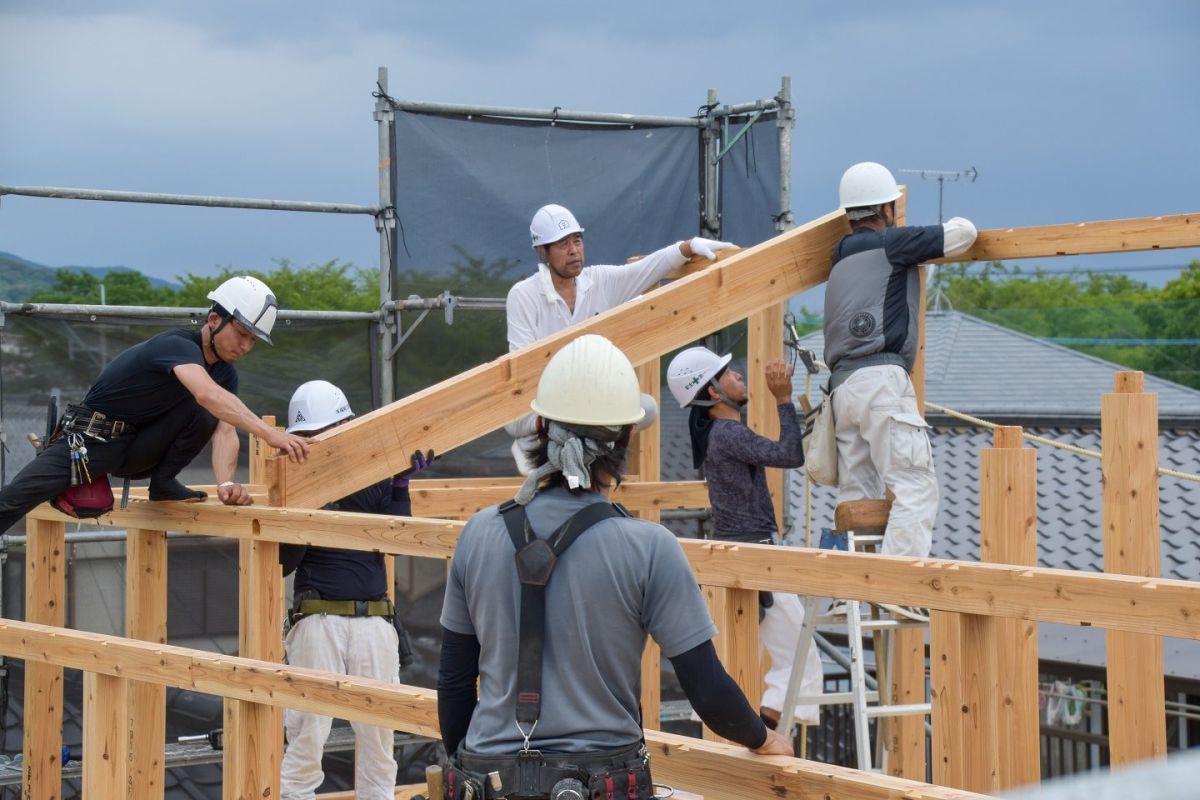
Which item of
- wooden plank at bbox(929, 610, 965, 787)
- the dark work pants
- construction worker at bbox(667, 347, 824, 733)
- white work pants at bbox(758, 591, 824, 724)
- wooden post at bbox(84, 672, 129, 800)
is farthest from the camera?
white work pants at bbox(758, 591, 824, 724)

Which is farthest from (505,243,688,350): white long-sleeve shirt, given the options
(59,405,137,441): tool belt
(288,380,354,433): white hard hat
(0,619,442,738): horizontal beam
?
(0,619,442,738): horizontal beam

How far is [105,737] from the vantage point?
4551 millimetres

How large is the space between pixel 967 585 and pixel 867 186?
302cm

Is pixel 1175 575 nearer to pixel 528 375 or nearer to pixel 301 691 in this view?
pixel 528 375

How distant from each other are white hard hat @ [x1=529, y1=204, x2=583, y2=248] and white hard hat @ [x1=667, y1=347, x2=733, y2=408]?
85cm

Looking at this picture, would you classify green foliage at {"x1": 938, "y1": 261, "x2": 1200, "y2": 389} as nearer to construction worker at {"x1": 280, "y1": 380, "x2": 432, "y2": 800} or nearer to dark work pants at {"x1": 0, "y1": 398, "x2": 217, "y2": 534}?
construction worker at {"x1": 280, "y1": 380, "x2": 432, "y2": 800}

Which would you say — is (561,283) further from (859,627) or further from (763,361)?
(859,627)

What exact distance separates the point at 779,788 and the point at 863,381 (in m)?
2.94

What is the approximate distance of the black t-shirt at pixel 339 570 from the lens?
6025mm

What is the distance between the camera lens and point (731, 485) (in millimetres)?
6359

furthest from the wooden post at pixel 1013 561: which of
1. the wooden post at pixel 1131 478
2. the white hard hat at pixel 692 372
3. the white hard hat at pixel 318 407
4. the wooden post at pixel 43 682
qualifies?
the wooden post at pixel 43 682

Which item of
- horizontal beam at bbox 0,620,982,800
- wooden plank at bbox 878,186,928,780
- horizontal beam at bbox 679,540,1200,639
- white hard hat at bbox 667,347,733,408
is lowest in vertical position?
wooden plank at bbox 878,186,928,780

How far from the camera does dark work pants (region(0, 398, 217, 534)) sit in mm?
5547

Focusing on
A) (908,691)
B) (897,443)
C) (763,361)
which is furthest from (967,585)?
(763,361)
